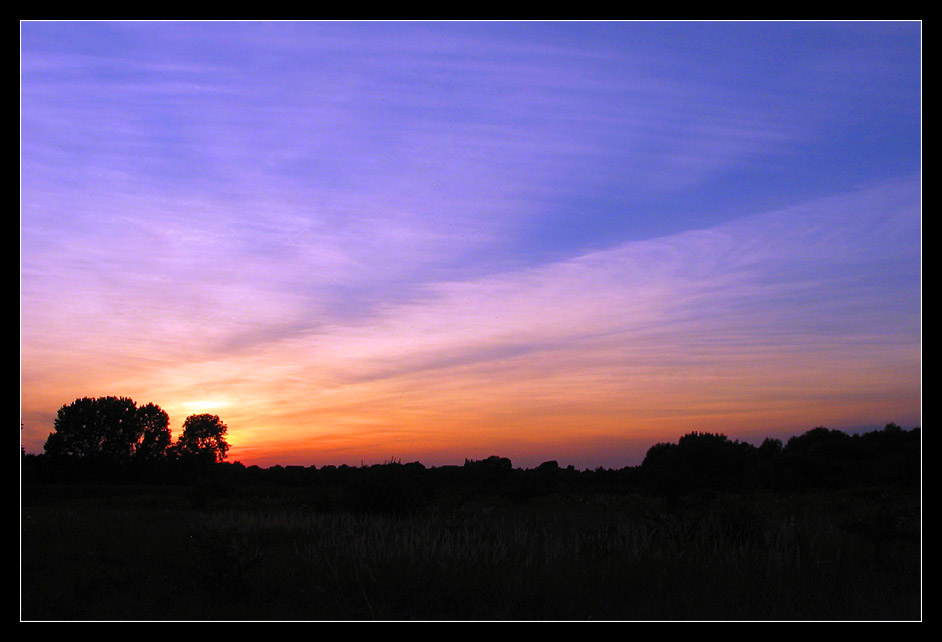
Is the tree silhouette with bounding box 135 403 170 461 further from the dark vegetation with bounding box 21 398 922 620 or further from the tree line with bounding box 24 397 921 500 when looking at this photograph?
the dark vegetation with bounding box 21 398 922 620

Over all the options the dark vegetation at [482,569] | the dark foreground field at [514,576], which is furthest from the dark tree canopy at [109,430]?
the dark foreground field at [514,576]

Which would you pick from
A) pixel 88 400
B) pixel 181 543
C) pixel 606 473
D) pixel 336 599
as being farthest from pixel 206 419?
pixel 336 599

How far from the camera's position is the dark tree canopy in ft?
178

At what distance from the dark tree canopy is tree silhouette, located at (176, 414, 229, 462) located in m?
4.87

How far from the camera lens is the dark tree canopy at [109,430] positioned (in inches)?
2141

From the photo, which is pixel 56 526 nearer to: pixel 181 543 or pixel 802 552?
pixel 181 543

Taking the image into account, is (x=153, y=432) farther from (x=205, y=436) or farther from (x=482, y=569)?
(x=482, y=569)

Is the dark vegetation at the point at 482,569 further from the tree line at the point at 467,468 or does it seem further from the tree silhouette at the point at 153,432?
the tree silhouette at the point at 153,432

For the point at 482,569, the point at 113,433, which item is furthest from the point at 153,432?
the point at 482,569

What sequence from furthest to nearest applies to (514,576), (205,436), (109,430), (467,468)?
→ (205,436) < (109,430) < (467,468) < (514,576)

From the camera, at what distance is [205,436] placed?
6969cm

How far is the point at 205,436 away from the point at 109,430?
1400 cm

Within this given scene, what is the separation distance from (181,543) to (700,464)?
1002 inches

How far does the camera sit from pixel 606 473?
48719 millimetres
